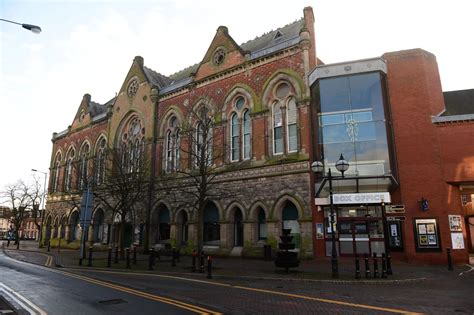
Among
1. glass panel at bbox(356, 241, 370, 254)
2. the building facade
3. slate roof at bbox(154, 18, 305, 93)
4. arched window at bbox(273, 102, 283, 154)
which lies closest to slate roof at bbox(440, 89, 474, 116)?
the building facade

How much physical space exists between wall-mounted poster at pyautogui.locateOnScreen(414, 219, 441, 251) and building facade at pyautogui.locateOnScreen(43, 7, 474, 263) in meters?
0.05

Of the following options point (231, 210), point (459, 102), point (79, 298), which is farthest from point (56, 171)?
point (459, 102)

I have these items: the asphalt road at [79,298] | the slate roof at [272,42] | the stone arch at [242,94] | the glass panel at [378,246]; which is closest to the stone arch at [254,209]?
the stone arch at [242,94]

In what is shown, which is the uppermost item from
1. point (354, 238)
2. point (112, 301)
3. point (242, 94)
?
point (242, 94)

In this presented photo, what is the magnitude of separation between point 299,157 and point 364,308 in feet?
44.9

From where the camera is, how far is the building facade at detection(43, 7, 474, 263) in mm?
19797

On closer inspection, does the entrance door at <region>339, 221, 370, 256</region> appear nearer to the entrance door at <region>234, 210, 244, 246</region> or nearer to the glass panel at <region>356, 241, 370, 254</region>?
the glass panel at <region>356, 241, 370, 254</region>

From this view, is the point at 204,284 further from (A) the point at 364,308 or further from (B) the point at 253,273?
(A) the point at 364,308

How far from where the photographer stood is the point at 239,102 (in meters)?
26.2

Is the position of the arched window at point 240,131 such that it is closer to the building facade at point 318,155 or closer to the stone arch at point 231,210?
the building facade at point 318,155

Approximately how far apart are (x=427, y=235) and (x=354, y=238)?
3.83 meters

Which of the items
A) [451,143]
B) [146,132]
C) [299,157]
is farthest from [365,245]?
[146,132]

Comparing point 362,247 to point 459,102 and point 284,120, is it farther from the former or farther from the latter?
point 459,102

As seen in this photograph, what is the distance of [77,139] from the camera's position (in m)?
42.0
